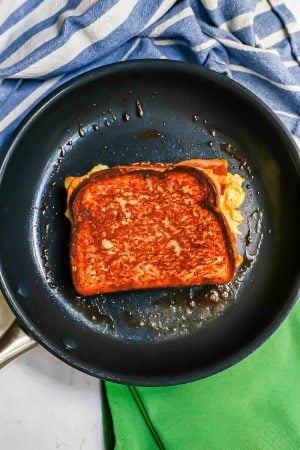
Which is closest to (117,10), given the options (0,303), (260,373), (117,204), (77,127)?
(77,127)

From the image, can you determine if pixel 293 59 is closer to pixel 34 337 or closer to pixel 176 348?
pixel 176 348

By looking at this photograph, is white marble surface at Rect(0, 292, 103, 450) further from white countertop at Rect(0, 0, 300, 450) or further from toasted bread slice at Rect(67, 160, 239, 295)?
toasted bread slice at Rect(67, 160, 239, 295)

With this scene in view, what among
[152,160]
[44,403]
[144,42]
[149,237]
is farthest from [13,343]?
[144,42]

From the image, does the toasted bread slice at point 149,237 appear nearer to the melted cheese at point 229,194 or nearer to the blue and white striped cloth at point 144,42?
the melted cheese at point 229,194

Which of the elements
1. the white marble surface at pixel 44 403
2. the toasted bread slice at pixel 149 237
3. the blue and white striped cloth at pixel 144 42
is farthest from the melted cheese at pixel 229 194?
the white marble surface at pixel 44 403

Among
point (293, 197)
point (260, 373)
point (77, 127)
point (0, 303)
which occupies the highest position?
point (77, 127)
